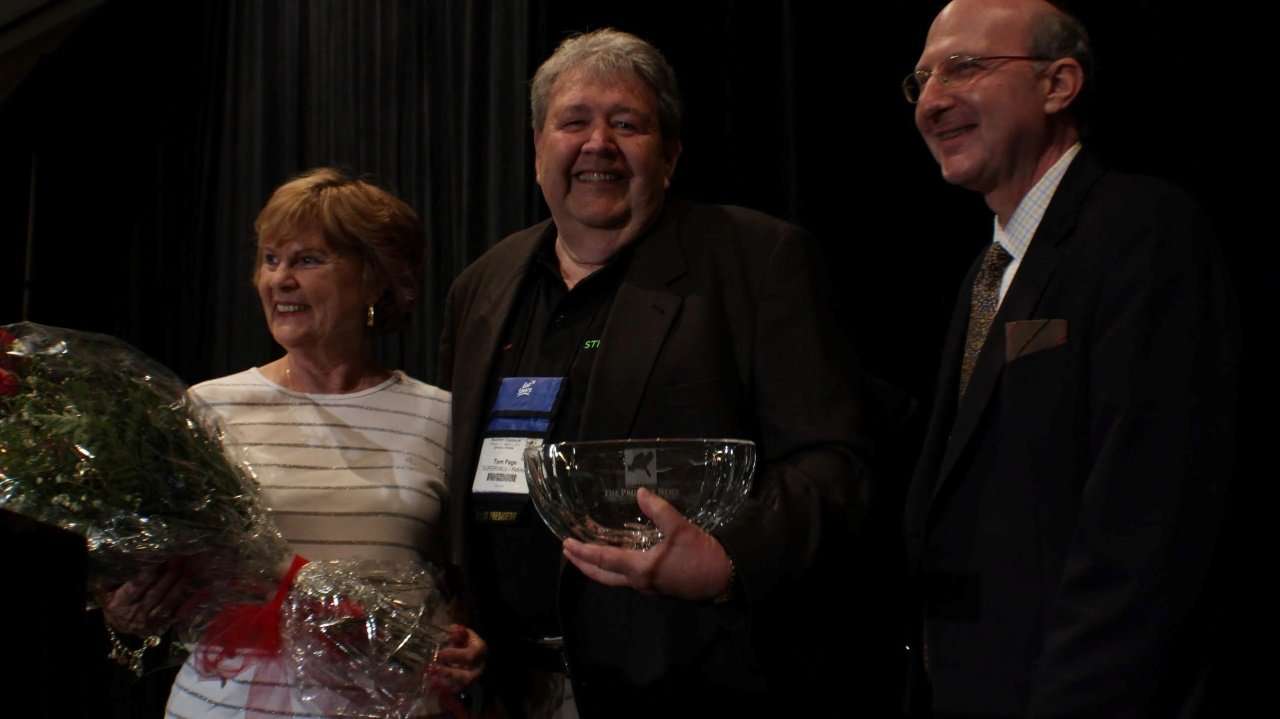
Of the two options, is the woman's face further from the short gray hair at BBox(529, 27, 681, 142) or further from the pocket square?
the pocket square

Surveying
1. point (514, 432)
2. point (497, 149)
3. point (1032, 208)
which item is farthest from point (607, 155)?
point (497, 149)

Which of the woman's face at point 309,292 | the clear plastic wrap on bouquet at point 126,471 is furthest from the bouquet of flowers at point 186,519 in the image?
the woman's face at point 309,292

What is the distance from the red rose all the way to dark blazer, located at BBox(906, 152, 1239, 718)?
1.39m

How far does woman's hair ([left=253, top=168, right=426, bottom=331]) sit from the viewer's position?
8.03 feet

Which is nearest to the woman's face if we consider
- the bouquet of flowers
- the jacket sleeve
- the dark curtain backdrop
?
the bouquet of flowers

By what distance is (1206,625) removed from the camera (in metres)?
1.63

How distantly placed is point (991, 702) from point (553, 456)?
79cm

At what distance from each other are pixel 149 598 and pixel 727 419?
931mm

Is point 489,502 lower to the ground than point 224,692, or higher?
higher

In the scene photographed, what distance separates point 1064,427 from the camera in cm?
176

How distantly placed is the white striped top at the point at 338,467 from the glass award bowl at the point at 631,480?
72 cm

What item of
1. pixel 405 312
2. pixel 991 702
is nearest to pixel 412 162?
pixel 405 312

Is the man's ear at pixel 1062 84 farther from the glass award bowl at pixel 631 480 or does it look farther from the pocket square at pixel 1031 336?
the glass award bowl at pixel 631 480

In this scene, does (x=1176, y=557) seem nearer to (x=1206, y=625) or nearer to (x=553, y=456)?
(x=1206, y=625)
